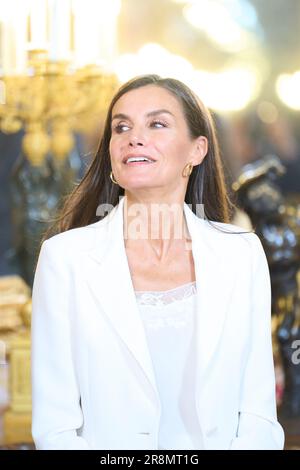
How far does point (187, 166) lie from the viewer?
2.37 meters

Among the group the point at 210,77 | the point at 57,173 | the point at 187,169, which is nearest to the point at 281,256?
the point at 57,173

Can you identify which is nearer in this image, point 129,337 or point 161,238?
point 129,337

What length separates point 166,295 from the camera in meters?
2.28

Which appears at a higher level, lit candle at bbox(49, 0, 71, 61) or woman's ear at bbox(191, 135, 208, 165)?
lit candle at bbox(49, 0, 71, 61)

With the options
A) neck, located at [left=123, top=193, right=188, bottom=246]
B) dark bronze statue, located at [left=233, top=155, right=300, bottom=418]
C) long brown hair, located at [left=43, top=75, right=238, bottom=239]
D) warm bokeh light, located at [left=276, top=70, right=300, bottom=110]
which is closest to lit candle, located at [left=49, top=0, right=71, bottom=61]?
dark bronze statue, located at [left=233, top=155, right=300, bottom=418]

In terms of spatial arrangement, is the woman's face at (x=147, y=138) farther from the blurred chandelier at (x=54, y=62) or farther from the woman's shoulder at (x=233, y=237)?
the blurred chandelier at (x=54, y=62)

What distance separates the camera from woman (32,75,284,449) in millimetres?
2139

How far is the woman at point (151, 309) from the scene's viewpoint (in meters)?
2.14

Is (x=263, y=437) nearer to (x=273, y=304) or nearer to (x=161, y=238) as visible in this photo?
(x=161, y=238)

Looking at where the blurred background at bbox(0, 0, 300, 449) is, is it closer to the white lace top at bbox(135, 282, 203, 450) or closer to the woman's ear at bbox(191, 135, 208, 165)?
the woman's ear at bbox(191, 135, 208, 165)

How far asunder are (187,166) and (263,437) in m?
0.65
